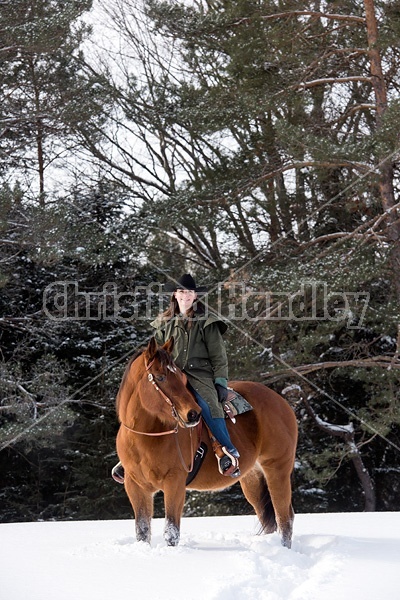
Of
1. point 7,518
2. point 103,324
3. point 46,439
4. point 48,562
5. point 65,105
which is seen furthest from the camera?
point 103,324

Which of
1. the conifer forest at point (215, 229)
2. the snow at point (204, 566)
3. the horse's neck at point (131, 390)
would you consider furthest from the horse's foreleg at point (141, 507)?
the conifer forest at point (215, 229)

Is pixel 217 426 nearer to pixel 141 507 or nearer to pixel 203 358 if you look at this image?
pixel 203 358

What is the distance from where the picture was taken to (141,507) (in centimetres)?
496

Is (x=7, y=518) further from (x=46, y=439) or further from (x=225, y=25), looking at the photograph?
(x=225, y=25)

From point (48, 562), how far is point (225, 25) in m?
10.5

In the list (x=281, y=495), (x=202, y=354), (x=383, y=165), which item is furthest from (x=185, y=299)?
(x=383, y=165)

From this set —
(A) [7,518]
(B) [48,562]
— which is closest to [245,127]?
(A) [7,518]

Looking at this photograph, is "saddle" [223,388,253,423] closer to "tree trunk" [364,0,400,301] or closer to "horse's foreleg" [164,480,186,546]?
"horse's foreleg" [164,480,186,546]

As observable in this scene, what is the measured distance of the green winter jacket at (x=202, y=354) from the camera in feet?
16.7

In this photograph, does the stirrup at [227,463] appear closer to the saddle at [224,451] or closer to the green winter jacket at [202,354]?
the saddle at [224,451]

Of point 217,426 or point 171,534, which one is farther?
point 217,426

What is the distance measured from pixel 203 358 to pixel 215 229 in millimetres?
8840

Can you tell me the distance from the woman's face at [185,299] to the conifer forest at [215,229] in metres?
6.02

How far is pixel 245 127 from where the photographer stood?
1409cm
